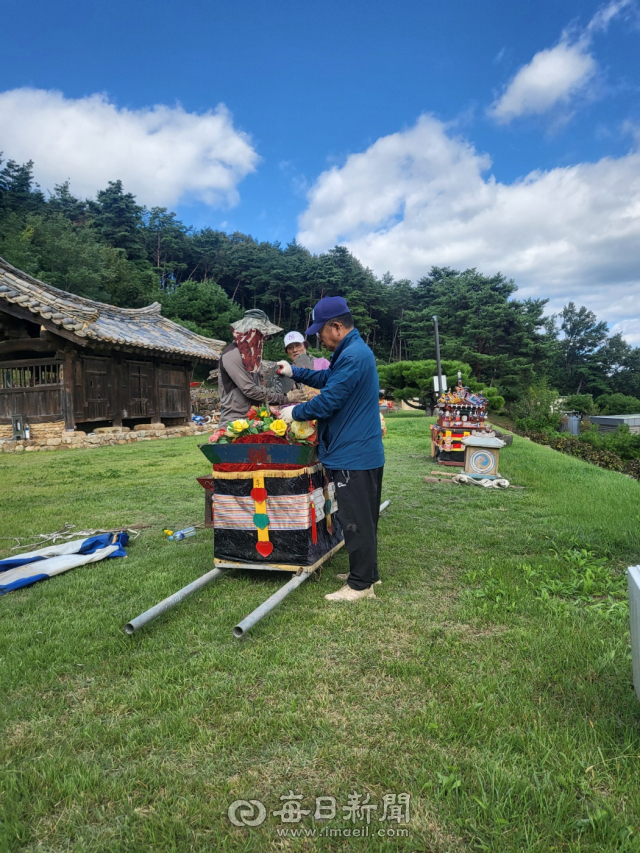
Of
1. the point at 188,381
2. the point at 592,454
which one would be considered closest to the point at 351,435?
the point at 592,454

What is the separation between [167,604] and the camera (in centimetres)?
281

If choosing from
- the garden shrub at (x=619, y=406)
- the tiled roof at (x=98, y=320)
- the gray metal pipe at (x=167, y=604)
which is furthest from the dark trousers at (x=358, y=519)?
the garden shrub at (x=619, y=406)

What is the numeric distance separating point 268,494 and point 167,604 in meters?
0.89

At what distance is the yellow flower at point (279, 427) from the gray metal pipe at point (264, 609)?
0.90 metres

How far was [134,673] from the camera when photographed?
2.35 meters

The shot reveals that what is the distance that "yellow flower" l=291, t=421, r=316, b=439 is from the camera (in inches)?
130

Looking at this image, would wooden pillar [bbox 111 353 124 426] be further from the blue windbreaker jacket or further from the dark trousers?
the dark trousers

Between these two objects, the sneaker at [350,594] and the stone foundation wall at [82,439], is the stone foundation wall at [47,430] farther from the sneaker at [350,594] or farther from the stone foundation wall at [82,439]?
the sneaker at [350,594]

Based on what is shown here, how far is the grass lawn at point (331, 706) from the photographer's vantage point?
4.98ft

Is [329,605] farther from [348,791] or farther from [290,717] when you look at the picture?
[348,791]

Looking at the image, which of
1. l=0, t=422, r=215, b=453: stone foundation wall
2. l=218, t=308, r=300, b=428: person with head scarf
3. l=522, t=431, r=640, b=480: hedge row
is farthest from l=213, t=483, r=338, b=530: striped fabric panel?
l=522, t=431, r=640, b=480: hedge row

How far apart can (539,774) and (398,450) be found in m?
10.3

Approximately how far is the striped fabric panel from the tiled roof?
9.82m

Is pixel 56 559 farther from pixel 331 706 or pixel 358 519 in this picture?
pixel 331 706
